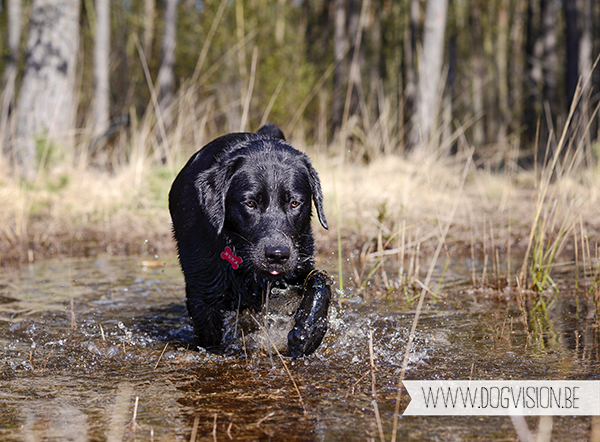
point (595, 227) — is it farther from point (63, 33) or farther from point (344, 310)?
point (63, 33)

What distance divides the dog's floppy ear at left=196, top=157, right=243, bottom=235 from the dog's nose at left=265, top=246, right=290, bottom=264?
13.8 inches

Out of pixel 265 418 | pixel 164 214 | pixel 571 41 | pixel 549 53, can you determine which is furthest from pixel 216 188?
pixel 549 53

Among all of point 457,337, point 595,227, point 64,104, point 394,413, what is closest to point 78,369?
point 394,413

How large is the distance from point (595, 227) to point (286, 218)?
4.86m

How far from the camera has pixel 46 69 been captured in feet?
29.2

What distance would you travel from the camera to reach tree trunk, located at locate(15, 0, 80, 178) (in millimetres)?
8836

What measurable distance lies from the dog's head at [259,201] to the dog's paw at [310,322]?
0.19 meters

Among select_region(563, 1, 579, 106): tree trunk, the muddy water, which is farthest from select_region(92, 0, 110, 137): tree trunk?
the muddy water

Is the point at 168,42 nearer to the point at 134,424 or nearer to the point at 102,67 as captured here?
the point at 102,67

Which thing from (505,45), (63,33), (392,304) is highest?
(505,45)

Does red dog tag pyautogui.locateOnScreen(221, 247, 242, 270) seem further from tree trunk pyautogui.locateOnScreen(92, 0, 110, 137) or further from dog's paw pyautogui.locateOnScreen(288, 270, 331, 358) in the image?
tree trunk pyautogui.locateOnScreen(92, 0, 110, 137)

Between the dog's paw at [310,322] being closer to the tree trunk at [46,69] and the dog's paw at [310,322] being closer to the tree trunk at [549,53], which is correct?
the tree trunk at [46,69]

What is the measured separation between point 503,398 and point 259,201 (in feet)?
5.22

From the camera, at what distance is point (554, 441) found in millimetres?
2053
